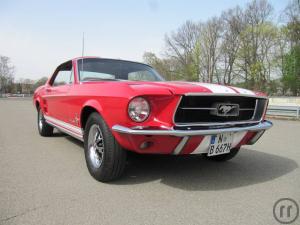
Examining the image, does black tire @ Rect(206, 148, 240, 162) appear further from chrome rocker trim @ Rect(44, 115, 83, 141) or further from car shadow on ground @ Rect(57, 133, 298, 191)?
chrome rocker trim @ Rect(44, 115, 83, 141)

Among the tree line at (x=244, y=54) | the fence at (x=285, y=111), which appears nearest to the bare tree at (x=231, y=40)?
the tree line at (x=244, y=54)

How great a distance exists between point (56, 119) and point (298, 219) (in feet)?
13.6

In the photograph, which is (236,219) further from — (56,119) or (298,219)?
(56,119)

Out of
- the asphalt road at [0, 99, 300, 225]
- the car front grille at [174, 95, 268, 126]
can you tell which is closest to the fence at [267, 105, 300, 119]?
the asphalt road at [0, 99, 300, 225]

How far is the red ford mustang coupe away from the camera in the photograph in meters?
3.09

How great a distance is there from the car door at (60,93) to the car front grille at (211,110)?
7.06 feet

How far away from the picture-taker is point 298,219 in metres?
2.62

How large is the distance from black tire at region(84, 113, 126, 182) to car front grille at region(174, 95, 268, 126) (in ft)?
2.39

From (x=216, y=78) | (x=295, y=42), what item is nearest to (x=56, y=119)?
(x=295, y=42)

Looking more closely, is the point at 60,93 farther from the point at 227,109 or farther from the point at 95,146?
the point at 227,109

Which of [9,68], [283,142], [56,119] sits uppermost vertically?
[9,68]

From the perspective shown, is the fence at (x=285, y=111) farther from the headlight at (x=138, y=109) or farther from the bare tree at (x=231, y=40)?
the bare tree at (x=231, y=40)

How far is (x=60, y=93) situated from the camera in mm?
5148

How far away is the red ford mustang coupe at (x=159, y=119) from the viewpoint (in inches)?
121
